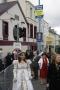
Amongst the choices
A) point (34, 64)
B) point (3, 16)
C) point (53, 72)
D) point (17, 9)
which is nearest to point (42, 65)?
point (34, 64)

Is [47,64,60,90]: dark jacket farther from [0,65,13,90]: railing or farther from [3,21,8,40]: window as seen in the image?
[3,21,8,40]: window

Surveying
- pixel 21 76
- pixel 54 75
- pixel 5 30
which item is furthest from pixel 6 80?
pixel 5 30

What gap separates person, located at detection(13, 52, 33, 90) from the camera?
11.1 m

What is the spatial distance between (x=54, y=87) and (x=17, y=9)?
115 ft

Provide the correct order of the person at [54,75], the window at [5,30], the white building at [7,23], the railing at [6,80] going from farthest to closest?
the window at [5,30] → the white building at [7,23] → the railing at [6,80] → the person at [54,75]

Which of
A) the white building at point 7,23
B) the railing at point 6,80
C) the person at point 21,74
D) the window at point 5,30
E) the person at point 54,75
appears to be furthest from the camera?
the window at point 5,30

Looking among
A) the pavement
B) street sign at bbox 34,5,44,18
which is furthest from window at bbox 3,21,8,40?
the pavement

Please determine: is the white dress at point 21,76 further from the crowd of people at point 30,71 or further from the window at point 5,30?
the window at point 5,30

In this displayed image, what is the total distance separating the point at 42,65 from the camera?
16094mm

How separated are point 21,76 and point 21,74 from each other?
6 cm

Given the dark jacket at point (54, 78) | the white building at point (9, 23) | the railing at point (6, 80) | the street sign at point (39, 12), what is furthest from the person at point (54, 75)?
the white building at point (9, 23)

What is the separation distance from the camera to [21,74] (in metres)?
11.1

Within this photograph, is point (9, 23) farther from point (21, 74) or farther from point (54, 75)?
point (54, 75)

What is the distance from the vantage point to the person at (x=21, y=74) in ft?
36.4
